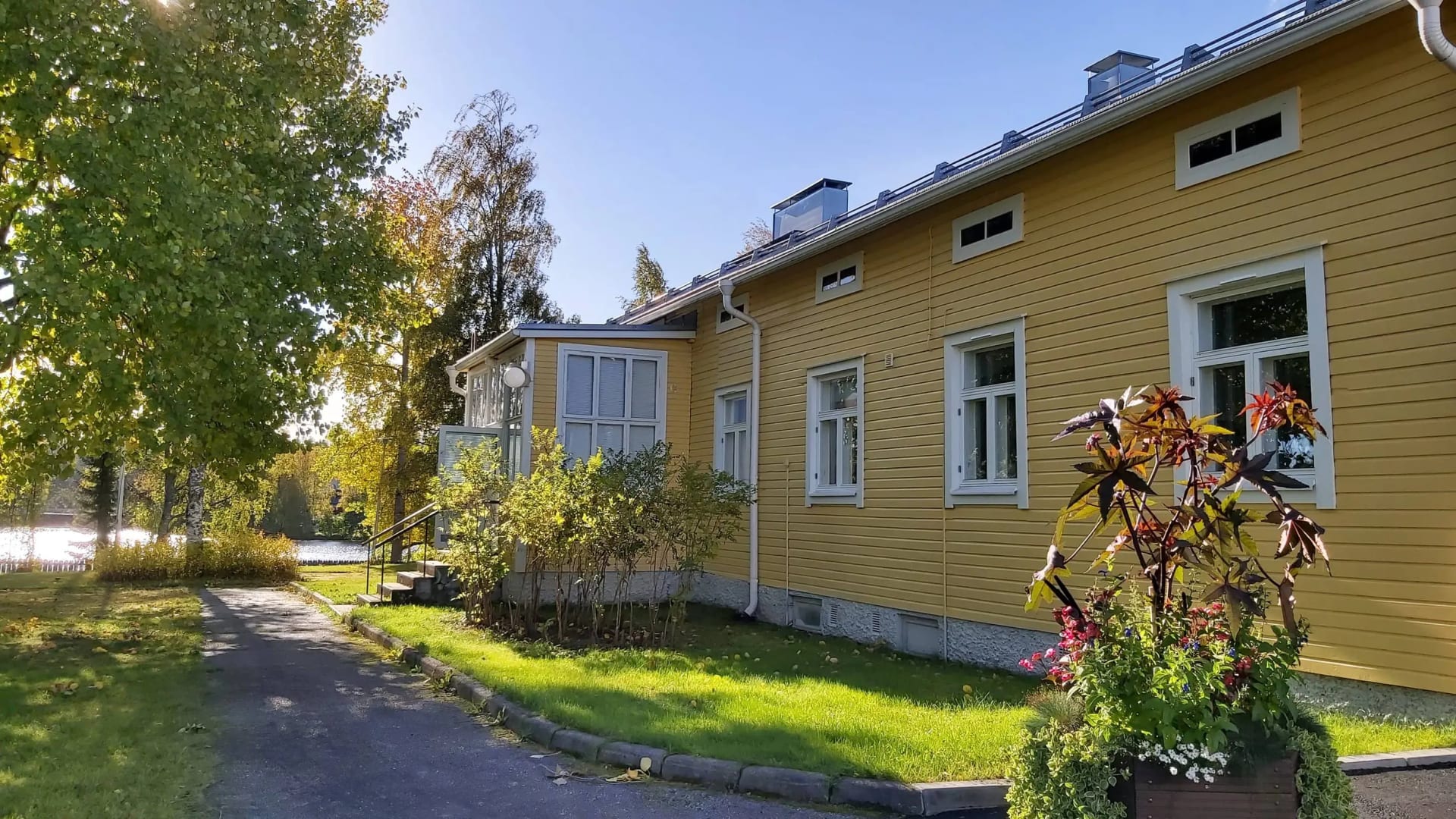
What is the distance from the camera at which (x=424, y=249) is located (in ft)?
81.4

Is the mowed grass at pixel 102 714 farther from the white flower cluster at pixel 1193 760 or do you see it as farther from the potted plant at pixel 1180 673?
the white flower cluster at pixel 1193 760

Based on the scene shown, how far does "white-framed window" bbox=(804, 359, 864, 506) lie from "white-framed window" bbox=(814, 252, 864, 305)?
93 cm

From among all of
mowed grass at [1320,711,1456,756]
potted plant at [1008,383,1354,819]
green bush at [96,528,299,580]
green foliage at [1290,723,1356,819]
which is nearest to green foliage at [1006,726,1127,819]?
potted plant at [1008,383,1354,819]

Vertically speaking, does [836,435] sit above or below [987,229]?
below

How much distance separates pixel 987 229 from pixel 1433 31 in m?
4.24

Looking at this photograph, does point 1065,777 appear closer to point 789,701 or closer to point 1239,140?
point 789,701

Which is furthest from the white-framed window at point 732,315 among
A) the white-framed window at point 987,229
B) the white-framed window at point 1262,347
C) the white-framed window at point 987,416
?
the white-framed window at point 1262,347

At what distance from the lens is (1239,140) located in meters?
6.94

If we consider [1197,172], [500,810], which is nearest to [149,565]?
[500,810]

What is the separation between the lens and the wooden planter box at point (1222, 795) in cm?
318

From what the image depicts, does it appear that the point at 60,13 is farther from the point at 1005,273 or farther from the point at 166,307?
the point at 1005,273

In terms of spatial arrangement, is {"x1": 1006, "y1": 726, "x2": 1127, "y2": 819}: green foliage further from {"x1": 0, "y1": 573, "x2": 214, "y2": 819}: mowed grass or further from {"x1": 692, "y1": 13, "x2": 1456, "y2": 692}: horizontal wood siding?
{"x1": 0, "y1": 573, "x2": 214, "y2": 819}: mowed grass

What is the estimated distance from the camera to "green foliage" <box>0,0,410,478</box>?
26.7ft

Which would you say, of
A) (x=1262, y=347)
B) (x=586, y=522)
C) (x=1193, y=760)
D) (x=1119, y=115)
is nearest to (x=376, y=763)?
(x=586, y=522)
